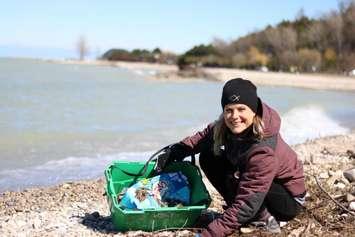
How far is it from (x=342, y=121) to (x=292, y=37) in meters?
67.9

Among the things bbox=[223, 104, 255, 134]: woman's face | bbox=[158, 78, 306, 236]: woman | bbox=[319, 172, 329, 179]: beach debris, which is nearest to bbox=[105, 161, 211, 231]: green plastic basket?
bbox=[158, 78, 306, 236]: woman

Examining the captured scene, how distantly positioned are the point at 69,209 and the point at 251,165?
231 cm

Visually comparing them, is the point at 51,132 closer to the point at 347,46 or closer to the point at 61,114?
the point at 61,114

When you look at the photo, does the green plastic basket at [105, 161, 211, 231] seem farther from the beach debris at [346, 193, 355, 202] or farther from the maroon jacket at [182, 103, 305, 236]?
the beach debris at [346, 193, 355, 202]

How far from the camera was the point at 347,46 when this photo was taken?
3127 inches

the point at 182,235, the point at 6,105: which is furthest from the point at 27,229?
the point at 6,105

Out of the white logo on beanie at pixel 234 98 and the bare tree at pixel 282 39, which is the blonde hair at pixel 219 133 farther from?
the bare tree at pixel 282 39

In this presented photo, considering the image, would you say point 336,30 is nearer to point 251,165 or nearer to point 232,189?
point 232,189

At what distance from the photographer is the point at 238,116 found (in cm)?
385

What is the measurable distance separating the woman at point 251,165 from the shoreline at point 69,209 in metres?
0.32

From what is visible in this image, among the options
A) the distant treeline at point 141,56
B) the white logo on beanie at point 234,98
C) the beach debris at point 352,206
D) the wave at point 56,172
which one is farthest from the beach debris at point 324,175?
the distant treeline at point 141,56

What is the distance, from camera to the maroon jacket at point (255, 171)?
12.4 ft

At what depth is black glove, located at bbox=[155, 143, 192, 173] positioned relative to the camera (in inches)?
177

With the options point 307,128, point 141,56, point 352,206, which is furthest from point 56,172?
point 141,56
